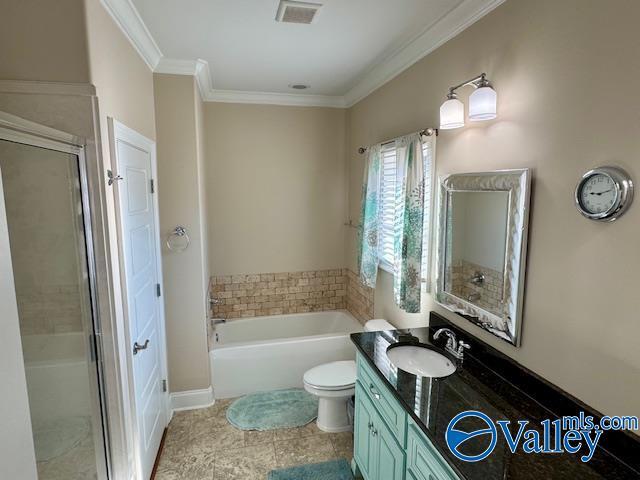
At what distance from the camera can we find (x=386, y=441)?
1.83 m

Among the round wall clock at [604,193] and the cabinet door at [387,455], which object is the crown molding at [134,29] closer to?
the round wall clock at [604,193]

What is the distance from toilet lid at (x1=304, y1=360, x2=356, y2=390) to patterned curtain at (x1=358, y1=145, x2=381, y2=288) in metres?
0.70

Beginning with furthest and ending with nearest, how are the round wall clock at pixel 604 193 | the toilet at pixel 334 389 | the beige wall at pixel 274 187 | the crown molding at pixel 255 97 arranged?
the beige wall at pixel 274 187, the crown molding at pixel 255 97, the toilet at pixel 334 389, the round wall clock at pixel 604 193

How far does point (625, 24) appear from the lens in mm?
1188

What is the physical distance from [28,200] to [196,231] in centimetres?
138

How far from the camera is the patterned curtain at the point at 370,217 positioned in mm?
2998

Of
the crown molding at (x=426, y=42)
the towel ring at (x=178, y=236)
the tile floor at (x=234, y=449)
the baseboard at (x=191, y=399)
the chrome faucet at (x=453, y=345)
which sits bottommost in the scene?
the tile floor at (x=234, y=449)

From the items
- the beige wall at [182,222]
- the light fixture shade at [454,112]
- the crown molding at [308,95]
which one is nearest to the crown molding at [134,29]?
the crown molding at [308,95]

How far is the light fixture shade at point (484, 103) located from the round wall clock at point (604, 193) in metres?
0.50

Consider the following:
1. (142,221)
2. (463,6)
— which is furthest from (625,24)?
(142,221)

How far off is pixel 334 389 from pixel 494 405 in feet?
4.27

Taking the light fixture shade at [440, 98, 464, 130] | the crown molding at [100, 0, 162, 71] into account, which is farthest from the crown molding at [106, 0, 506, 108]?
the light fixture shade at [440, 98, 464, 130]

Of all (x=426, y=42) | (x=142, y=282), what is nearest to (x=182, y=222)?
(x=142, y=282)

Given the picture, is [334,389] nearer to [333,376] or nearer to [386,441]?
[333,376]
